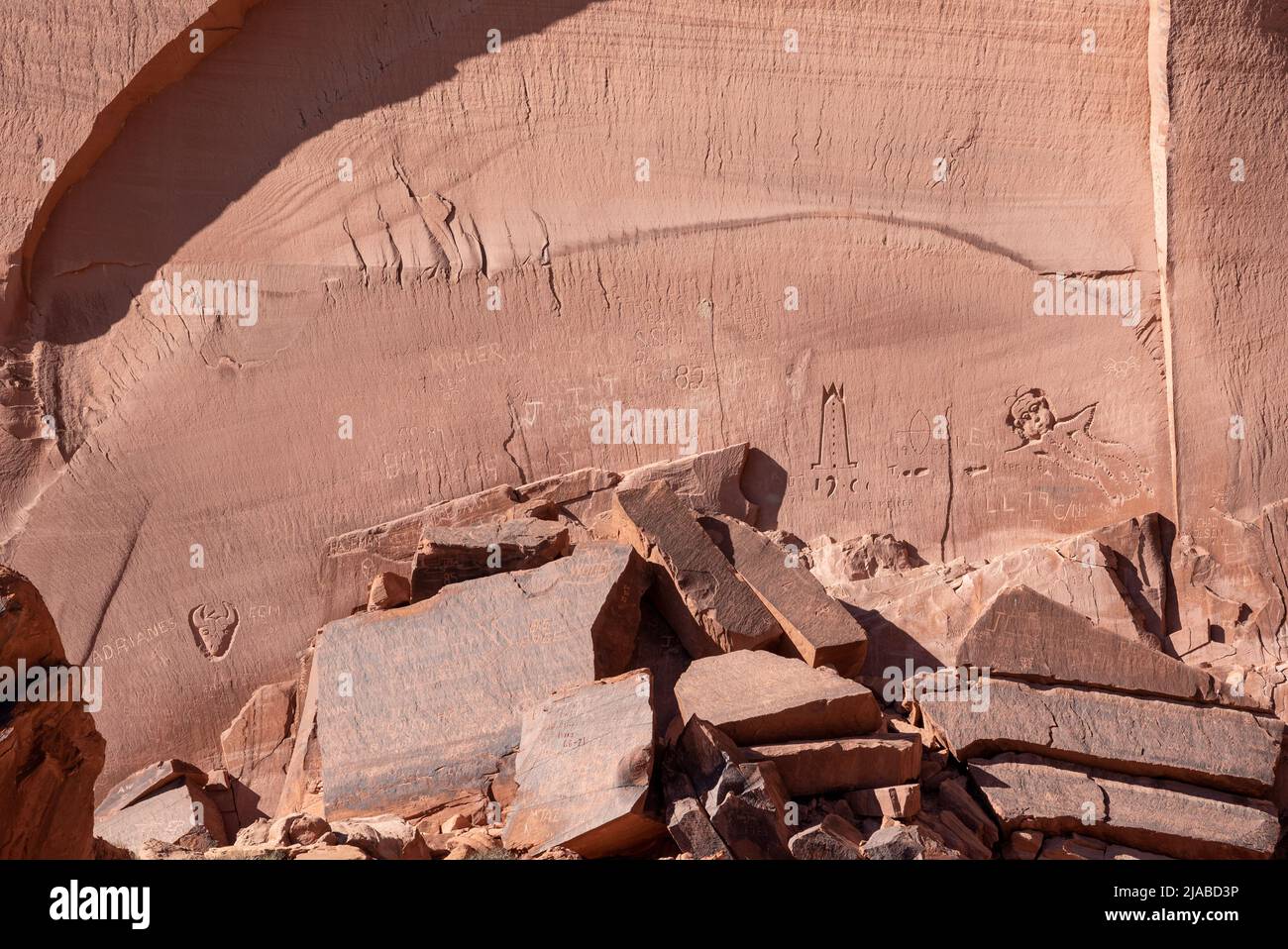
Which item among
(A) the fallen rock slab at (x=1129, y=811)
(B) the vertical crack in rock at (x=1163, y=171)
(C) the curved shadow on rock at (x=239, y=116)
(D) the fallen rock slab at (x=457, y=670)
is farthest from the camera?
(C) the curved shadow on rock at (x=239, y=116)

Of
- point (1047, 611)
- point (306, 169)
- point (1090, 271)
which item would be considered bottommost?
point (1047, 611)

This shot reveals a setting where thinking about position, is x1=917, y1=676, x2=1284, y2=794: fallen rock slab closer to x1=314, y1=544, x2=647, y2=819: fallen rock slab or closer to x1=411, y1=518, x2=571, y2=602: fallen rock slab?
x1=314, y1=544, x2=647, y2=819: fallen rock slab

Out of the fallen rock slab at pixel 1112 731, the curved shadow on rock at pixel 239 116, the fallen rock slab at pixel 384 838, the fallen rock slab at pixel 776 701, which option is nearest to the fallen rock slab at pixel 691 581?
the fallen rock slab at pixel 776 701

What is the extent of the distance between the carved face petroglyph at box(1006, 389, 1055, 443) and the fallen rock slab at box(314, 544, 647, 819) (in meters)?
2.18

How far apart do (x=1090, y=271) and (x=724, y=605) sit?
8.92ft

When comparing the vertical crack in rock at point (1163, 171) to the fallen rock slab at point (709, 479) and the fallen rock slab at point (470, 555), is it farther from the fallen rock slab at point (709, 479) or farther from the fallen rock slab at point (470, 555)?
the fallen rock slab at point (470, 555)

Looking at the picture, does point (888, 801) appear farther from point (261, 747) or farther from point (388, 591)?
point (261, 747)

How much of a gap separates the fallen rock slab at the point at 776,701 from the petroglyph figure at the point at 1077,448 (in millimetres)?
1970

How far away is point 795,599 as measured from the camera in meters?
5.71

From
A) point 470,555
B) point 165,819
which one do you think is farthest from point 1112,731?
point 165,819

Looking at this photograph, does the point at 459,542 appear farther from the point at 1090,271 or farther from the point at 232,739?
the point at 1090,271

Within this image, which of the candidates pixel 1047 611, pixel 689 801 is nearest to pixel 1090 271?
pixel 1047 611

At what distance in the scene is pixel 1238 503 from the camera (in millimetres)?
6297

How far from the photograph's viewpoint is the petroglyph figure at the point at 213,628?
6453mm
